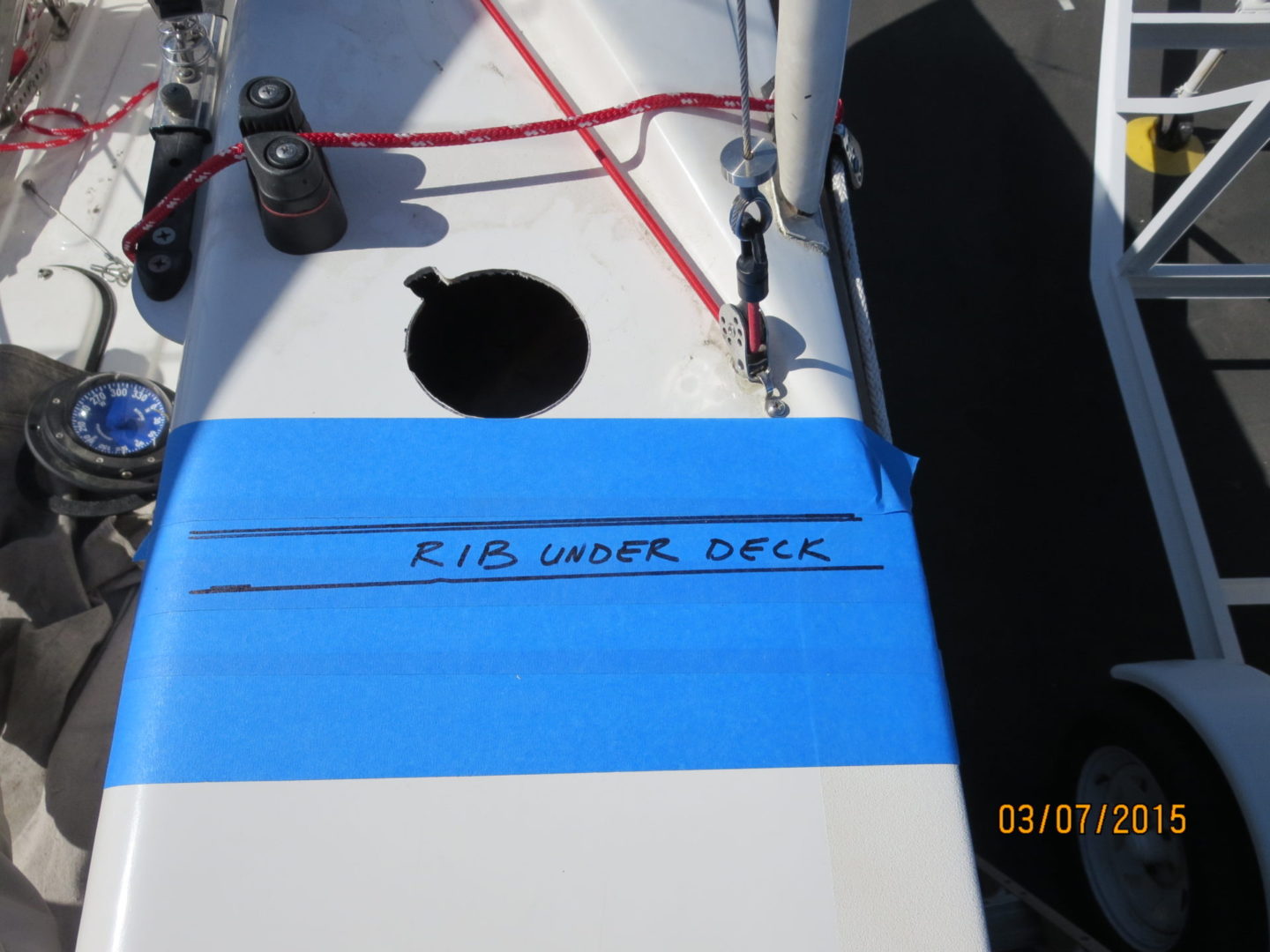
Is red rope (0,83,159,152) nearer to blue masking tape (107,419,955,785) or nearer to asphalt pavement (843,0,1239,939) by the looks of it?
blue masking tape (107,419,955,785)

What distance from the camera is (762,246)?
36.8 inches

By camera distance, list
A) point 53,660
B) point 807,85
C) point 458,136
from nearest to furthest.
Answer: point 807,85 → point 458,136 → point 53,660

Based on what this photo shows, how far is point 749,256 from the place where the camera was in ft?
3.07

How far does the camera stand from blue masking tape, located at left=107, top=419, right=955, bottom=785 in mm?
875

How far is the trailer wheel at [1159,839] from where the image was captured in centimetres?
123

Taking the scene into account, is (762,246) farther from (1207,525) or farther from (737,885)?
(1207,525)

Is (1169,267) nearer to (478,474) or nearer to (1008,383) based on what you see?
(1008,383)

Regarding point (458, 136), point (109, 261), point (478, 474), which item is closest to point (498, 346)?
point (458, 136)

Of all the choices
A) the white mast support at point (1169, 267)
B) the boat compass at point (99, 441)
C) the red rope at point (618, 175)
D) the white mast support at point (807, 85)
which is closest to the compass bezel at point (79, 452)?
the boat compass at point (99, 441)

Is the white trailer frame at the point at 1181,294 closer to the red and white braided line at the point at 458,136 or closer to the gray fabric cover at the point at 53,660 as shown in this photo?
the red and white braided line at the point at 458,136

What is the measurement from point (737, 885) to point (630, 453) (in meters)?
0.46
